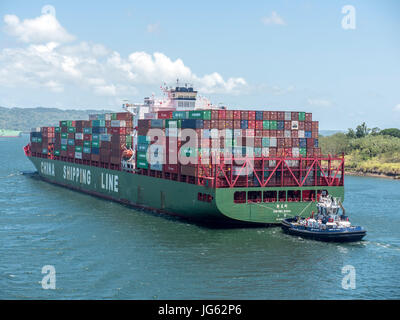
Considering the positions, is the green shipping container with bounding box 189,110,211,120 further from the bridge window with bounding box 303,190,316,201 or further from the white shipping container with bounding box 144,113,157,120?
the bridge window with bounding box 303,190,316,201

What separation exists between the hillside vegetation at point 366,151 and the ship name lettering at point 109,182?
218 feet

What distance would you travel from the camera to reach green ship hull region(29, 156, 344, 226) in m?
48.7

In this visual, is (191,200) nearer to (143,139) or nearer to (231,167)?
(231,167)

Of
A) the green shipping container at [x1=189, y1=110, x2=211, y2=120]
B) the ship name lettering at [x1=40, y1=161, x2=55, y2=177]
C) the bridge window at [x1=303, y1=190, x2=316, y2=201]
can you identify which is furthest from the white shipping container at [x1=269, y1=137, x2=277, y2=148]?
the ship name lettering at [x1=40, y1=161, x2=55, y2=177]

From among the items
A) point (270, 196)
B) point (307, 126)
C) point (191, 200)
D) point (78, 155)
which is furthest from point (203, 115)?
point (78, 155)

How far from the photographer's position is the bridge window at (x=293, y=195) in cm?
5150

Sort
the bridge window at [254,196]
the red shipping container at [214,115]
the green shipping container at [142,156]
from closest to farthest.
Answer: the bridge window at [254,196]
the red shipping container at [214,115]
the green shipping container at [142,156]

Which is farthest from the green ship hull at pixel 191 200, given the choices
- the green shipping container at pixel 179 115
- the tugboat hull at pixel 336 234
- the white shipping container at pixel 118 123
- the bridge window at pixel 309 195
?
the green shipping container at pixel 179 115

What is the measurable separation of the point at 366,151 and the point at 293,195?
88.1 meters

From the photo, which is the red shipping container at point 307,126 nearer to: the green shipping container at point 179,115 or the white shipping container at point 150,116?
the green shipping container at point 179,115

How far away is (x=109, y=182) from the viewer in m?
72.0

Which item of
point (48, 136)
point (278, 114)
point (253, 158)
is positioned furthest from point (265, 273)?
point (48, 136)
